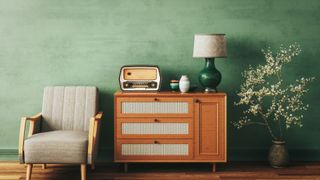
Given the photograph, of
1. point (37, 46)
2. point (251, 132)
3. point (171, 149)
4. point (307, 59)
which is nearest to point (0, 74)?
point (37, 46)

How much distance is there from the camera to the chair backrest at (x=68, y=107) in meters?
4.77

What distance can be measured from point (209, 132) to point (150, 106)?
66cm

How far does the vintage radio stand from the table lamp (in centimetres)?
47

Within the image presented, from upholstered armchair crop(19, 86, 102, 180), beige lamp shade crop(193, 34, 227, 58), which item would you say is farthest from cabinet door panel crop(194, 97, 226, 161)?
upholstered armchair crop(19, 86, 102, 180)

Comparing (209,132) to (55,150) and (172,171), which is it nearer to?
(172,171)

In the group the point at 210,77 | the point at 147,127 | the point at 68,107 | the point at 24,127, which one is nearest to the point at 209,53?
the point at 210,77

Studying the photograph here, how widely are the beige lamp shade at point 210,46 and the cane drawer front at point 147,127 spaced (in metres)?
0.70

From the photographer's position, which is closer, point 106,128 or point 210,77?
point 210,77

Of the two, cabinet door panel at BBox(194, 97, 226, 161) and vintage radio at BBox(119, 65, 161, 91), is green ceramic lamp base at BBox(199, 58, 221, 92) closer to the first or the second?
cabinet door panel at BBox(194, 97, 226, 161)

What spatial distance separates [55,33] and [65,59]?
309 mm

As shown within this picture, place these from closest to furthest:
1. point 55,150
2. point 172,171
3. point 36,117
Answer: point 55,150, point 36,117, point 172,171

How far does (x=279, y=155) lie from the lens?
4781mm

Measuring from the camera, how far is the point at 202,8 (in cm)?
504

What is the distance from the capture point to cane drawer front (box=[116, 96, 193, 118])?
15.1ft
